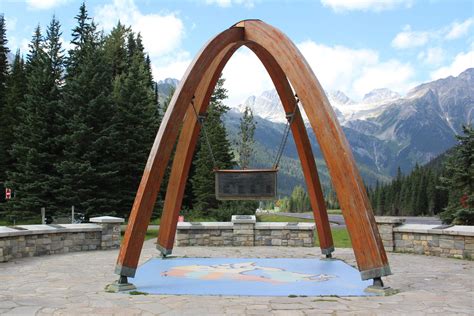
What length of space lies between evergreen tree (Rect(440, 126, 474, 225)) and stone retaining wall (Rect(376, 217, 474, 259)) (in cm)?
674

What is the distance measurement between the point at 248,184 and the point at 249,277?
2.05m

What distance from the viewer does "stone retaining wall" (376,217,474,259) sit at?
11.5 m

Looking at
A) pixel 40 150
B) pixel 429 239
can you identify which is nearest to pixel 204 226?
pixel 429 239

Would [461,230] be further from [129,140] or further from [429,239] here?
[129,140]

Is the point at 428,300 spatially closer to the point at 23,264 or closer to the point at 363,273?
A: the point at 363,273

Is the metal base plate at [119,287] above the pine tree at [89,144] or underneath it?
underneath

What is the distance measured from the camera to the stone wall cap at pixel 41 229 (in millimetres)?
10893

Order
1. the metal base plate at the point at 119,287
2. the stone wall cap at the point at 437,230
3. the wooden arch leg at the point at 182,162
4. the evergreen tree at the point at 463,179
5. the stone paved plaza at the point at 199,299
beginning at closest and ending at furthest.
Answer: the stone paved plaza at the point at 199,299 < the metal base plate at the point at 119,287 < the wooden arch leg at the point at 182,162 < the stone wall cap at the point at 437,230 < the evergreen tree at the point at 463,179

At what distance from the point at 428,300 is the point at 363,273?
41.3 inches

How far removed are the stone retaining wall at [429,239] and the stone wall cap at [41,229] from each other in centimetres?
886

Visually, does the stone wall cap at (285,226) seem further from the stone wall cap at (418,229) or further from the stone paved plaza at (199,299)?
the stone paved plaza at (199,299)

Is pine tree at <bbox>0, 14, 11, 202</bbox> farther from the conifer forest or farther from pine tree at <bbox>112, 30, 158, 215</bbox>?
pine tree at <bbox>112, 30, 158, 215</bbox>

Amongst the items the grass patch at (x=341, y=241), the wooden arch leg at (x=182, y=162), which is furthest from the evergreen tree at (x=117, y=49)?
the wooden arch leg at (x=182, y=162)

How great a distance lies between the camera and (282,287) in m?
7.75
